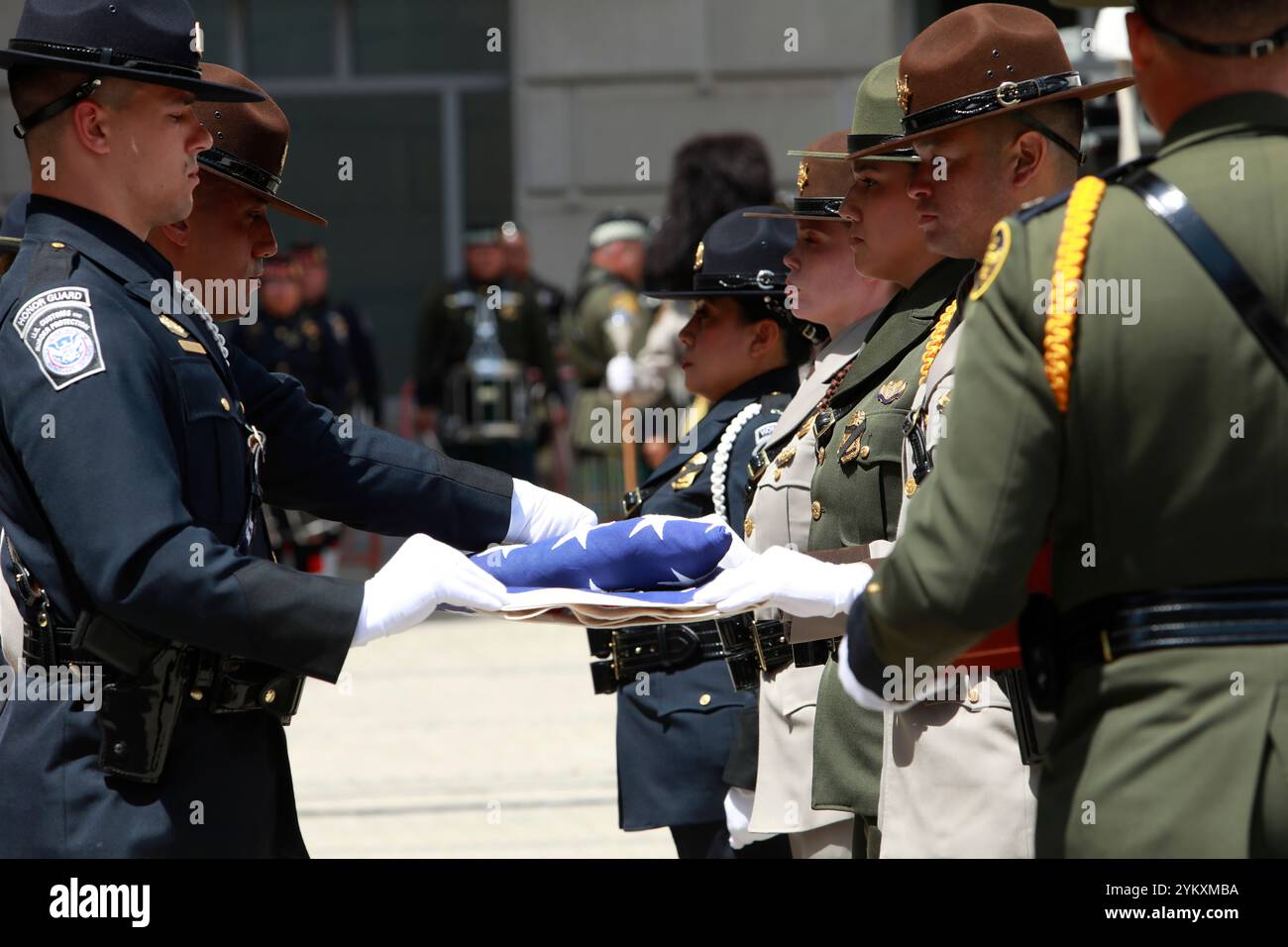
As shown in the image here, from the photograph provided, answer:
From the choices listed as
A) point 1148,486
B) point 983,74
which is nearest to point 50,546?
point 1148,486

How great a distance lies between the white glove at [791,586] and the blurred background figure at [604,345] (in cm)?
708

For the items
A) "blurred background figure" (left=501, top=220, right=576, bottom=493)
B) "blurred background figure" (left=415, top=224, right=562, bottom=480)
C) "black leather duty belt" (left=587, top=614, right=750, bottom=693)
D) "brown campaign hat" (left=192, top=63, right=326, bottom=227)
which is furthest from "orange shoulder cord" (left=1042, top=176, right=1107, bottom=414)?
"blurred background figure" (left=501, top=220, right=576, bottom=493)

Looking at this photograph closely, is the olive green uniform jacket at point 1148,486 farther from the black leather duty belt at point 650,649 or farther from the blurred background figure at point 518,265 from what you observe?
the blurred background figure at point 518,265

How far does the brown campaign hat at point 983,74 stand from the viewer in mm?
3102

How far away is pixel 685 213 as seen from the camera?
8773 mm

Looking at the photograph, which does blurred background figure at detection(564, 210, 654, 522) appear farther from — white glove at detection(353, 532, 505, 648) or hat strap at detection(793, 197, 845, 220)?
white glove at detection(353, 532, 505, 648)

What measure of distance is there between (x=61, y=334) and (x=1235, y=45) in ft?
5.41

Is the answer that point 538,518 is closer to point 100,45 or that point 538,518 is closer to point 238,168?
point 238,168

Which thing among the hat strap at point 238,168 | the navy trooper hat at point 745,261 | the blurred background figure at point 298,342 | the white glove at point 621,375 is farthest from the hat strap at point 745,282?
the blurred background figure at point 298,342

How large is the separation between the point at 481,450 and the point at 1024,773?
8.84 metres

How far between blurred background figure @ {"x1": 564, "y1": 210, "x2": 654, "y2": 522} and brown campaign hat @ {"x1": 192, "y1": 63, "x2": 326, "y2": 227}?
21.2 feet

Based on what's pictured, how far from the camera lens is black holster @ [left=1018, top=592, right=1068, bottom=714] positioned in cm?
226

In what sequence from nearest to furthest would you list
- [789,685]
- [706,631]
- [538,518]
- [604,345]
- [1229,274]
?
[1229,274], [538,518], [789,685], [706,631], [604,345]

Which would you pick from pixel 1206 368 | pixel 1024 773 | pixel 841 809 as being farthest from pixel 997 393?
pixel 841 809
